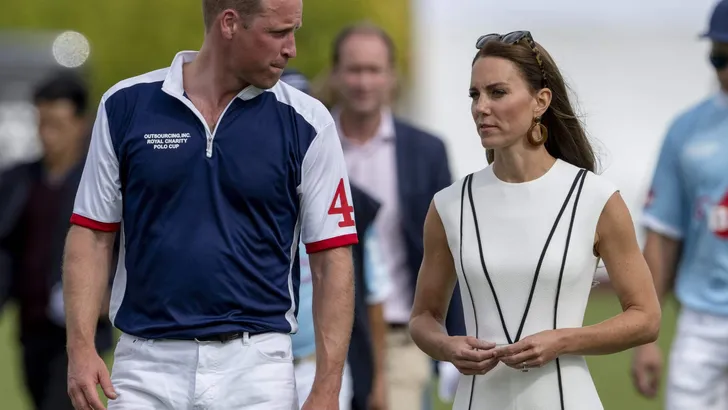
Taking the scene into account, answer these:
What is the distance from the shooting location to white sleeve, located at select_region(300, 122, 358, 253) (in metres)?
5.17

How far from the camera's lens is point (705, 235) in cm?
734

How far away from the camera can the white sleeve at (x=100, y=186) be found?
202 inches

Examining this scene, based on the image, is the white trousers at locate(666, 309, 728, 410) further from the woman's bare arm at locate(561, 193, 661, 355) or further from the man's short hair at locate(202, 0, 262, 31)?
the man's short hair at locate(202, 0, 262, 31)

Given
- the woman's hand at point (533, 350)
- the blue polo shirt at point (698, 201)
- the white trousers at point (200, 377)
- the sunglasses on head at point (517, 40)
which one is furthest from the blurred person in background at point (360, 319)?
the woman's hand at point (533, 350)

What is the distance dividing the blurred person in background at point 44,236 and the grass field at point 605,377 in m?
3.79

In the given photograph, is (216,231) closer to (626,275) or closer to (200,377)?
(200,377)

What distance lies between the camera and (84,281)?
5.10 metres

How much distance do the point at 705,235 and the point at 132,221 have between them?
10.7 ft

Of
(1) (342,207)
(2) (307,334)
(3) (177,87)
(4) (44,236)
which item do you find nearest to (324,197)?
(1) (342,207)

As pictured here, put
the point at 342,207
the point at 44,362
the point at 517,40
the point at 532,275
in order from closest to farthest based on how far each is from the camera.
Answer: the point at 532,275 < the point at 517,40 < the point at 342,207 < the point at 44,362

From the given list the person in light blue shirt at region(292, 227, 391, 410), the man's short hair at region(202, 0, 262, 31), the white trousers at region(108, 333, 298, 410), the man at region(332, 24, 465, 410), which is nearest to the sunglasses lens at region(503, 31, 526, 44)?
the man's short hair at region(202, 0, 262, 31)

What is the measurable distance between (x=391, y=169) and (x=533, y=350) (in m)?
3.48

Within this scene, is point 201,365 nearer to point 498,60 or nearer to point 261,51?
point 261,51

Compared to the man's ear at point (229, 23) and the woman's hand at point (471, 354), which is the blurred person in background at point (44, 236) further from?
the woman's hand at point (471, 354)
